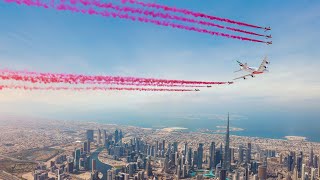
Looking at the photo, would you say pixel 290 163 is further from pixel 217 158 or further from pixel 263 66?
pixel 263 66

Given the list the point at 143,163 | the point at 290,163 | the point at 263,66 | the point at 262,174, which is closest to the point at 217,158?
the point at 290,163

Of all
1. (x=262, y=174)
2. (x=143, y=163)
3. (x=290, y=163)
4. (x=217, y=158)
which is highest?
(x=262, y=174)

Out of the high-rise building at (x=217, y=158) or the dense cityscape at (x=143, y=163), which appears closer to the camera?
the dense cityscape at (x=143, y=163)

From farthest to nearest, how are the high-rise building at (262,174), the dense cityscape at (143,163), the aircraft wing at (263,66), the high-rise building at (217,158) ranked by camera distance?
the high-rise building at (217,158) → the dense cityscape at (143,163) → the high-rise building at (262,174) → the aircraft wing at (263,66)

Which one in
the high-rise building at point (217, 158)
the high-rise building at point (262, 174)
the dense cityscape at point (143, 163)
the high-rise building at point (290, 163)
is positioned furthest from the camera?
the high-rise building at point (217, 158)

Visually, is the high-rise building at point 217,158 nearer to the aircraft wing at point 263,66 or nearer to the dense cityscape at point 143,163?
the dense cityscape at point 143,163

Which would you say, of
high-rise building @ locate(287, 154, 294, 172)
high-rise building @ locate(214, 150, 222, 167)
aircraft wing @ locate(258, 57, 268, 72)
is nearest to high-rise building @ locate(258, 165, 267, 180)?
high-rise building @ locate(287, 154, 294, 172)

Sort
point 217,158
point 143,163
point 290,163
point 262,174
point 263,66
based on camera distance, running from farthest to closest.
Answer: point 217,158 → point 290,163 → point 143,163 → point 262,174 → point 263,66

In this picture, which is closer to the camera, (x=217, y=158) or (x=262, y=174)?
(x=262, y=174)

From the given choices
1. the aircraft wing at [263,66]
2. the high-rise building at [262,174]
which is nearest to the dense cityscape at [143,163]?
the high-rise building at [262,174]

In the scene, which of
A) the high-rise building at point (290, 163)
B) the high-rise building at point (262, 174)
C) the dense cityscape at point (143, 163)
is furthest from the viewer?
the high-rise building at point (290, 163)

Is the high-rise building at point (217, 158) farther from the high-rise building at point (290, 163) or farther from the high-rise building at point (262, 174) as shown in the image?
the high-rise building at point (262, 174)

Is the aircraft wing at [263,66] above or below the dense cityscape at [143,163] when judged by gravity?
above
